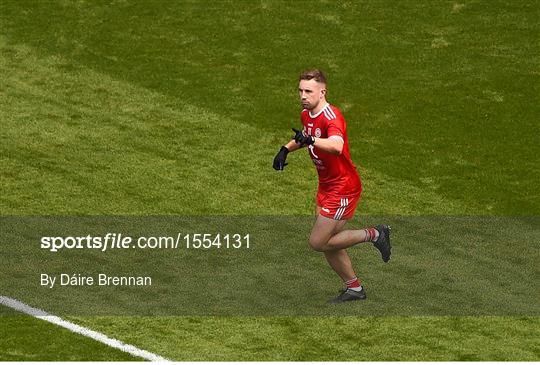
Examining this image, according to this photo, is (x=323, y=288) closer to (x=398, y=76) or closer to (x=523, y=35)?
(x=398, y=76)

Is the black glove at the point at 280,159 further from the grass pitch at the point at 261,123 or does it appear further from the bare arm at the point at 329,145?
the grass pitch at the point at 261,123

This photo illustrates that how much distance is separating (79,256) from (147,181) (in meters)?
2.74

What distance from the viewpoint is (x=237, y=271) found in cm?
1769

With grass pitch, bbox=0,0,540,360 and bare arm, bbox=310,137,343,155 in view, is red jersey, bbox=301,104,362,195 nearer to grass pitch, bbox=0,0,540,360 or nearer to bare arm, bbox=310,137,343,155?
bare arm, bbox=310,137,343,155

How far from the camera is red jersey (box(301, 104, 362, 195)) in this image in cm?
1569

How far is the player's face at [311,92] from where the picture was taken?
1566cm

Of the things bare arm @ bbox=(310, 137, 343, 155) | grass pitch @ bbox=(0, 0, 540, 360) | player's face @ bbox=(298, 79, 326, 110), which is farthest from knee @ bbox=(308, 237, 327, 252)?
player's face @ bbox=(298, 79, 326, 110)

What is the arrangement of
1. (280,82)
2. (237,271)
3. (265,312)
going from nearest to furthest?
(265,312)
(237,271)
(280,82)

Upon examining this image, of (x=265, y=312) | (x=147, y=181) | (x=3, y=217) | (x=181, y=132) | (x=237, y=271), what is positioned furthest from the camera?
(x=181, y=132)

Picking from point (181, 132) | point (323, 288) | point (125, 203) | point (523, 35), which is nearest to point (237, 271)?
point (323, 288)
